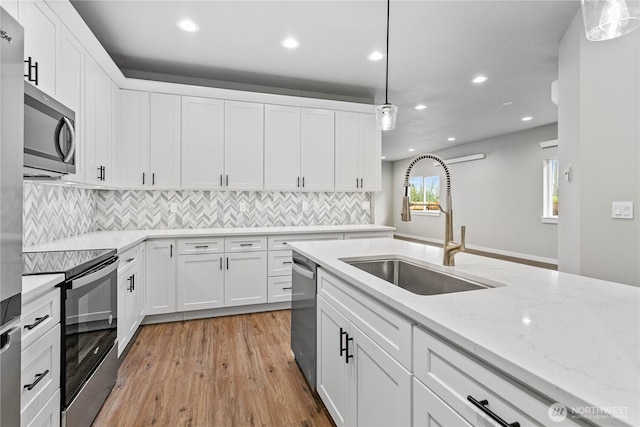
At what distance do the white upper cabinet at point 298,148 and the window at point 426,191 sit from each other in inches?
237

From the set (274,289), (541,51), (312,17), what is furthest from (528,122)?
(274,289)

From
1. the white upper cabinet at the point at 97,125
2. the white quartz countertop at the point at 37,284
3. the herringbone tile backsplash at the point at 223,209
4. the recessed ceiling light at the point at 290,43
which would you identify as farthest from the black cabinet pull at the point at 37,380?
the recessed ceiling light at the point at 290,43

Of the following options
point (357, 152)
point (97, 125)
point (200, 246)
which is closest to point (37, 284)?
point (97, 125)

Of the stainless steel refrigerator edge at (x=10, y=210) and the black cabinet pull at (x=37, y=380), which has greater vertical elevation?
the stainless steel refrigerator edge at (x=10, y=210)

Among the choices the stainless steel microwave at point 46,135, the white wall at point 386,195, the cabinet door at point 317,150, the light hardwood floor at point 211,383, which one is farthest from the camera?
the white wall at point 386,195

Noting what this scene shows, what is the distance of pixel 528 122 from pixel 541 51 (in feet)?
10.9

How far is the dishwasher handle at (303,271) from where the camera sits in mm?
2033

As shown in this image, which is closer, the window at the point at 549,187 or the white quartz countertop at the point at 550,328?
the white quartz countertop at the point at 550,328

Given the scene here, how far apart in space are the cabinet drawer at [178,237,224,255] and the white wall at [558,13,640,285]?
329 cm

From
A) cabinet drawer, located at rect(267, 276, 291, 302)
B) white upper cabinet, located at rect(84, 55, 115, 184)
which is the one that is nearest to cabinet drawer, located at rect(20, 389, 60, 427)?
white upper cabinet, located at rect(84, 55, 115, 184)

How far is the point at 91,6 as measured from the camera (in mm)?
2537

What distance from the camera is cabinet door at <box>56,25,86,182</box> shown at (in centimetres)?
222

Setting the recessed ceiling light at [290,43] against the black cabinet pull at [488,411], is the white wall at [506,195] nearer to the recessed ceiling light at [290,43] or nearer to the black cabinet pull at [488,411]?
the recessed ceiling light at [290,43]

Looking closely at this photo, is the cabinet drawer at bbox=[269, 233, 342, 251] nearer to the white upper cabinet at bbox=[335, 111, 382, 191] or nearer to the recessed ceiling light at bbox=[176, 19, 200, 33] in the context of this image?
the white upper cabinet at bbox=[335, 111, 382, 191]
